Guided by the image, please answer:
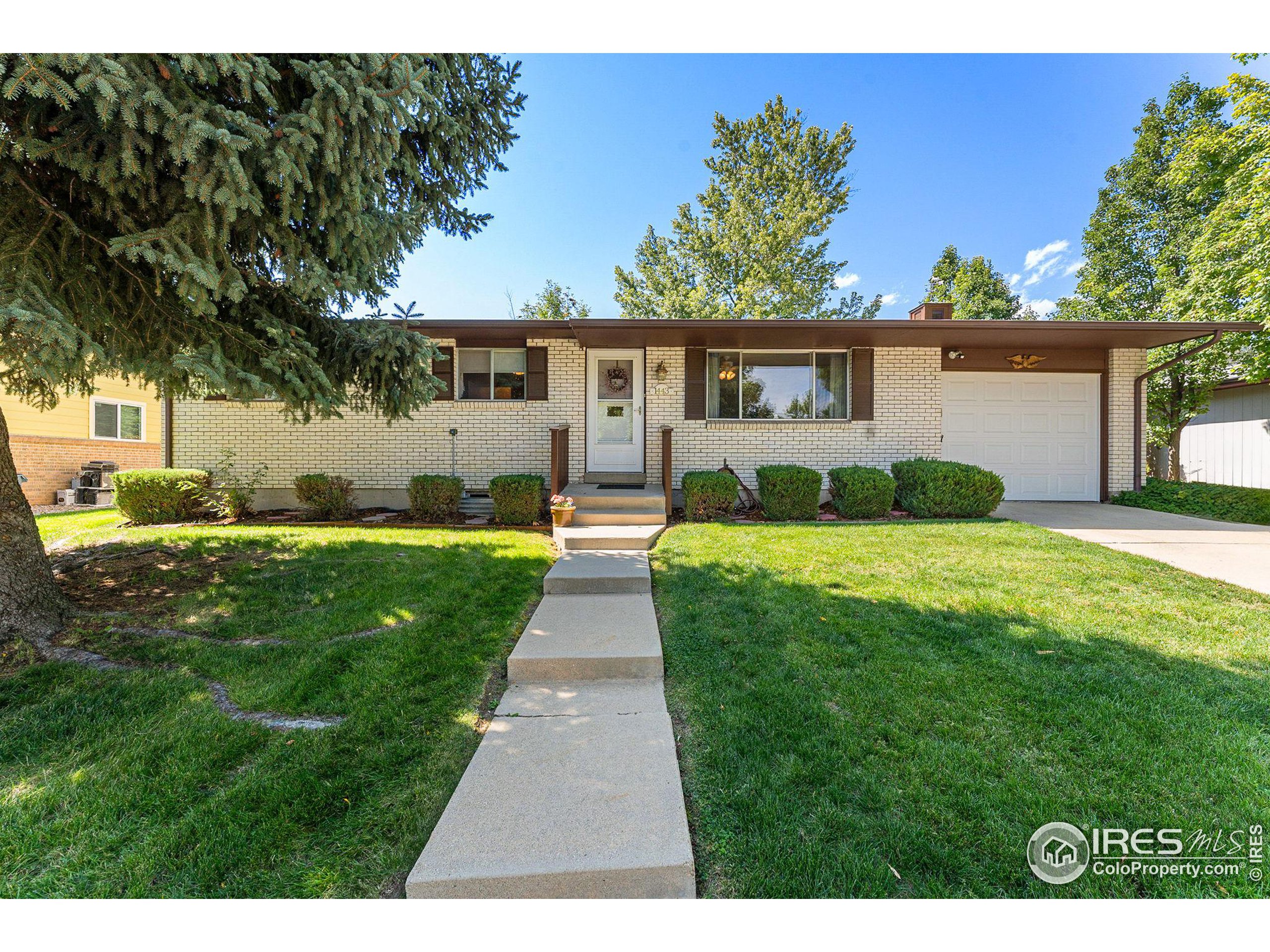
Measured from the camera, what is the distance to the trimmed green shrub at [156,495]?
695cm

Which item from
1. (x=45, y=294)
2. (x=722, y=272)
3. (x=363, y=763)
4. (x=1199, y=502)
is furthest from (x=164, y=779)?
(x=722, y=272)

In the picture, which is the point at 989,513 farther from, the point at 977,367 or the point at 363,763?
the point at 363,763

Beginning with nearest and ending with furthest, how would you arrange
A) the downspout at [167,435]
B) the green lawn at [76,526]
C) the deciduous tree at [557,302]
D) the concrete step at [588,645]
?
the concrete step at [588,645] < the green lawn at [76,526] < the downspout at [167,435] < the deciduous tree at [557,302]

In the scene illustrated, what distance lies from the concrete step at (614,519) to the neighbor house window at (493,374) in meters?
2.93

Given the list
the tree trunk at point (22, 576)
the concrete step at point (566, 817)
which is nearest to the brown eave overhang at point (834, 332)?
the tree trunk at point (22, 576)

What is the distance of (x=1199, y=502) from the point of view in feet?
24.9

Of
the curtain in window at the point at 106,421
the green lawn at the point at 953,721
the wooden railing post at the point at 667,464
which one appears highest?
the curtain in window at the point at 106,421

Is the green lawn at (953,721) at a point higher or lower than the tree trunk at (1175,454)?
lower

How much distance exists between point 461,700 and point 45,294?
314 centimetres

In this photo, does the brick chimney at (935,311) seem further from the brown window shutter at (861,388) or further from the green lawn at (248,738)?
the green lawn at (248,738)

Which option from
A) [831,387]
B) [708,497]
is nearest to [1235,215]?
[831,387]

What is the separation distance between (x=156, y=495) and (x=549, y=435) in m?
5.58

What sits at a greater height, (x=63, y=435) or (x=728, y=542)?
(x=63, y=435)

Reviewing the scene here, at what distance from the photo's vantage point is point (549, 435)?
8.36m
